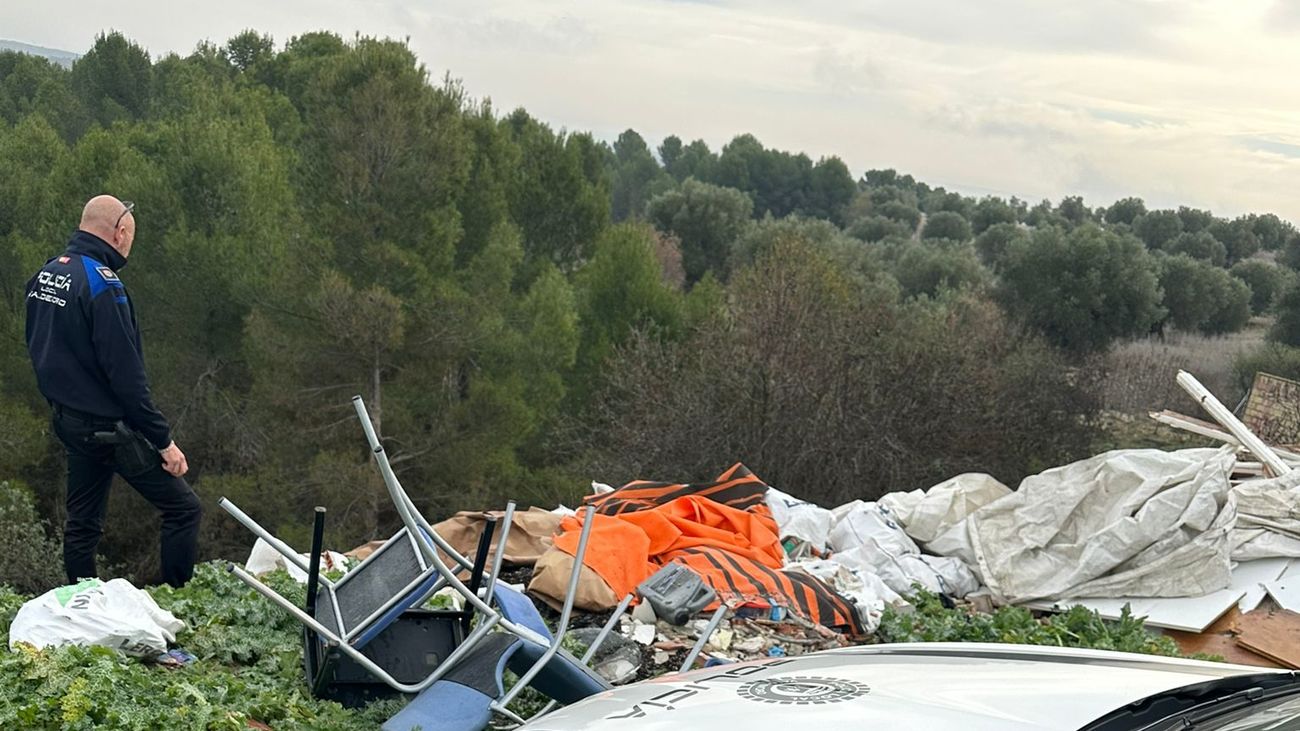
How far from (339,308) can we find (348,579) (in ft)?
54.1

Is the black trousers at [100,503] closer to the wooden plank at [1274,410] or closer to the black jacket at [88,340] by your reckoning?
the black jacket at [88,340]

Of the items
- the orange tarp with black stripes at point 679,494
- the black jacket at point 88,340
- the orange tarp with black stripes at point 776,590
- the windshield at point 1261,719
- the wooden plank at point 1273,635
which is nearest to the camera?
the windshield at point 1261,719

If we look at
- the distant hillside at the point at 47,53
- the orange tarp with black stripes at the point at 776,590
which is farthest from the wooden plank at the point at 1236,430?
the distant hillside at the point at 47,53

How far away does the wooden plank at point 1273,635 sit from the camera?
6.16 meters

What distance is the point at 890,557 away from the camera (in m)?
7.07

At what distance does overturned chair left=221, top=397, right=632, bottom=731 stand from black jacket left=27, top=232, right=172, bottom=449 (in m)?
1.35

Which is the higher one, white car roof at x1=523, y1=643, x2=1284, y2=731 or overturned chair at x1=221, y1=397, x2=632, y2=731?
white car roof at x1=523, y1=643, x2=1284, y2=731

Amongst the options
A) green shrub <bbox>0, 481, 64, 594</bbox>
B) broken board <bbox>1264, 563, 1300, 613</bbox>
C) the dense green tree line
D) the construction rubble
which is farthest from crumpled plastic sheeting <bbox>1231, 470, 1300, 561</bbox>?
green shrub <bbox>0, 481, 64, 594</bbox>

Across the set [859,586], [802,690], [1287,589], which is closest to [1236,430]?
[1287,589]

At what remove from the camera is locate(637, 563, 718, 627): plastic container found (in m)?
5.71

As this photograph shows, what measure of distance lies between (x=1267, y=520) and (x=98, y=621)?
6346 mm

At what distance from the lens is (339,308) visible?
19969mm

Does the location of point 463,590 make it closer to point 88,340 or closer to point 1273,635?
point 88,340

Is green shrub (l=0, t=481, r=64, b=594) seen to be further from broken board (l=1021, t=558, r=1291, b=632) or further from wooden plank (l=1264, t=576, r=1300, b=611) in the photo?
wooden plank (l=1264, t=576, r=1300, b=611)
